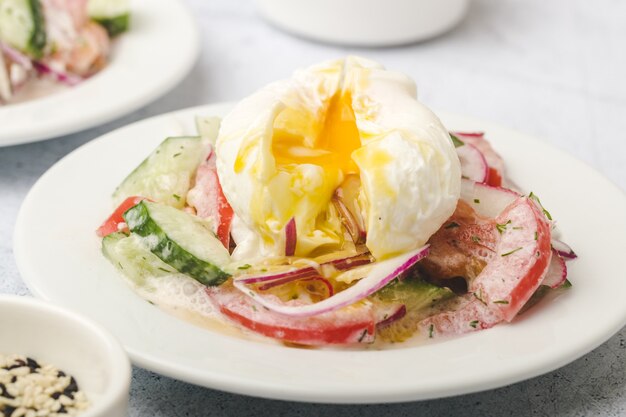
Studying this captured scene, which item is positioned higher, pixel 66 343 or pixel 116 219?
pixel 66 343

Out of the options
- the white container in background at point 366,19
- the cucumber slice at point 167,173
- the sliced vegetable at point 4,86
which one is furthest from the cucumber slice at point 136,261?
the white container in background at point 366,19

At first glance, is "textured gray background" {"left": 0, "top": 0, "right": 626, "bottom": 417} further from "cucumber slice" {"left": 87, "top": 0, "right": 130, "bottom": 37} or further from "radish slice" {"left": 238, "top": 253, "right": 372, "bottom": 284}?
"radish slice" {"left": 238, "top": 253, "right": 372, "bottom": 284}

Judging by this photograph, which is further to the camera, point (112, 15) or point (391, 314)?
point (112, 15)

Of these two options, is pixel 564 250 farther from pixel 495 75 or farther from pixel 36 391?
pixel 495 75

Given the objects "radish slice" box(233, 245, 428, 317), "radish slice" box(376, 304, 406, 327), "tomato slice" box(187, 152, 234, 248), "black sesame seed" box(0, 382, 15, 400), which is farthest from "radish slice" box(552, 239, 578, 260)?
"black sesame seed" box(0, 382, 15, 400)

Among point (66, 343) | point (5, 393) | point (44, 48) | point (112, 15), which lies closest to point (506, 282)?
point (66, 343)

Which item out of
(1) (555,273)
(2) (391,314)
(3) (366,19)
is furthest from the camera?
(3) (366,19)
